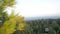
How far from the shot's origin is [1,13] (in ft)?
1.43

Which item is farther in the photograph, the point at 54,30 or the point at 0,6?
the point at 54,30

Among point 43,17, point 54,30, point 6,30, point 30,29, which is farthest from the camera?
point 54,30

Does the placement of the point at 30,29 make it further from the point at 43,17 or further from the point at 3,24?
the point at 3,24

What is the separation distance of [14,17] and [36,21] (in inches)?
49.9

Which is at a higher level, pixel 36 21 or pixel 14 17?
pixel 14 17

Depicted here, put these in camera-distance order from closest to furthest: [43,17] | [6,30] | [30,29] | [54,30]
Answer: [6,30] < [43,17] < [30,29] < [54,30]

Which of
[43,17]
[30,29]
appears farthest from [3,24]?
[30,29]

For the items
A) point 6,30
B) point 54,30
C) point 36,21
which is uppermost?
point 6,30

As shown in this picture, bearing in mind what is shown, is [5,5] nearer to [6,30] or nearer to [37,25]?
[6,30]

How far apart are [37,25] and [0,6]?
52.3 inches

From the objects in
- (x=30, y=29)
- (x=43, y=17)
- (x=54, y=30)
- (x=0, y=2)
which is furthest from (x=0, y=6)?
(x=54, y=30)

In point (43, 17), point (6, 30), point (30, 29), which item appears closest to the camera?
point (6, 30)

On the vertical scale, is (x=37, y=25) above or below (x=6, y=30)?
below

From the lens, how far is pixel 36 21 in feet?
5.52
